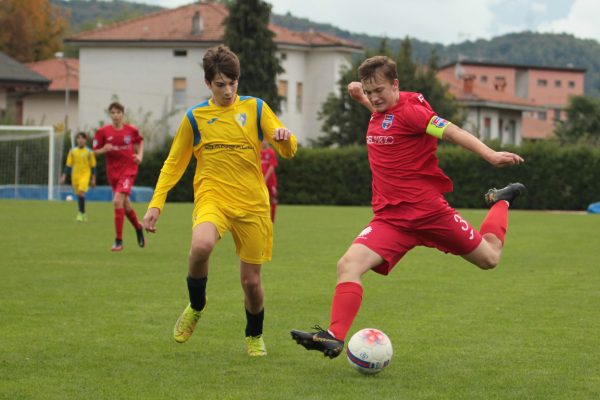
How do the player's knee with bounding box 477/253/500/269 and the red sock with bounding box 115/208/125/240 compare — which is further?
the red sock with bounding box 115/208/125/240

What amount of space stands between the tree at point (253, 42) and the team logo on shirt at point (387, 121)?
44.8m

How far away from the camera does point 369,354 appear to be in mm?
6551

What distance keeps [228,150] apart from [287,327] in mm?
1987

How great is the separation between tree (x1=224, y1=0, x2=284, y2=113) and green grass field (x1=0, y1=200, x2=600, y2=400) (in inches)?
1401

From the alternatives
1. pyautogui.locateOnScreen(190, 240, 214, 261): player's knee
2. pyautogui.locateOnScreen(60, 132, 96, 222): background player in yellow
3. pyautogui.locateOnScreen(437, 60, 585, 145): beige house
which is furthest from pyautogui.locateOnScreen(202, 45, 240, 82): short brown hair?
pyautogui.locateOnScreen(437, 60, 585, 145): beige house

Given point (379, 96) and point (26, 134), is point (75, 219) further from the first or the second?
point (379, 96)

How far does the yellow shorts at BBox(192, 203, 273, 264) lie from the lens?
7.29 meters

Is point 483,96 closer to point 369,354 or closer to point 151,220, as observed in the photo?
point 151,220

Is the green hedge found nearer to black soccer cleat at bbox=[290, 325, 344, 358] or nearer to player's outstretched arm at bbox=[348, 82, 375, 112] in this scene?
player's outstretched arm at bbox=[348, 82, 375, 112]

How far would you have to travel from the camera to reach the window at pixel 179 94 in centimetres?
6209

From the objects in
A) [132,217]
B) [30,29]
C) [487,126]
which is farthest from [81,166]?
[30,29]

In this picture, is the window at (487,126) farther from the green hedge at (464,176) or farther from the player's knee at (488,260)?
the player's knee at (488,260)

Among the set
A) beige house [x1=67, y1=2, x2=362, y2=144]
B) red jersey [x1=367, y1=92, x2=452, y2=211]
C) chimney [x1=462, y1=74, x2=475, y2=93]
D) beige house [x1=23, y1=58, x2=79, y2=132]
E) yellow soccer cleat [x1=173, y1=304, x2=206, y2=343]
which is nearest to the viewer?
red jersey [x1=367, y1=92, x2=452, y2=211]

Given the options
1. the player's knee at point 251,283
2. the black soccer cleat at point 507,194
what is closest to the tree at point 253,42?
the black soccer cleat at point 507,194
